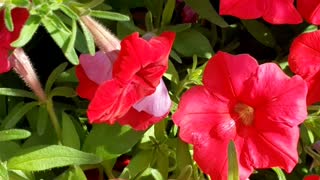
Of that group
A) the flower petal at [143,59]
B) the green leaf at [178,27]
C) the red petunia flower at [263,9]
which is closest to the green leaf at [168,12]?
the green leaf at [178,27]

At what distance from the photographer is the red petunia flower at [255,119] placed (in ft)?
3.35

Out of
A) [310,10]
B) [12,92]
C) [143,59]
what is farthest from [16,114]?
[310,10]

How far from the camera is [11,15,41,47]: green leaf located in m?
0.88

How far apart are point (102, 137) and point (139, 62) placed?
209mm

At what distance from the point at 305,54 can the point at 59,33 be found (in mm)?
392

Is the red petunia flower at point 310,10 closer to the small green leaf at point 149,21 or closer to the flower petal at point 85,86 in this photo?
the small green leaf at point 149,21

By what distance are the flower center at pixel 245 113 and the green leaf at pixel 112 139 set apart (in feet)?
0.51

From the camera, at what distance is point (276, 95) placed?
104cm

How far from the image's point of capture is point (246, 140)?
1056 mm

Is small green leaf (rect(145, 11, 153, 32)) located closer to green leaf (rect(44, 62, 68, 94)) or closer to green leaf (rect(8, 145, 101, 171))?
green leaf (rect(44, 62, 68, 94))

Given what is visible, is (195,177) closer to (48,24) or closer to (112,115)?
(112,115)

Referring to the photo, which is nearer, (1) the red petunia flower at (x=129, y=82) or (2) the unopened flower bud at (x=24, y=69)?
(1) the red petunia flower at (x=129, y=82)

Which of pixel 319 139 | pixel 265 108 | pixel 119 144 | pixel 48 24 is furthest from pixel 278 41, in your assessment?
pixel 48 24

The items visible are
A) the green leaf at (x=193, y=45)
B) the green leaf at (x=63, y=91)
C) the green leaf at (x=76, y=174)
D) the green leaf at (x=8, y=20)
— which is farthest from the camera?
the green leaf at (x=193, y=45)
